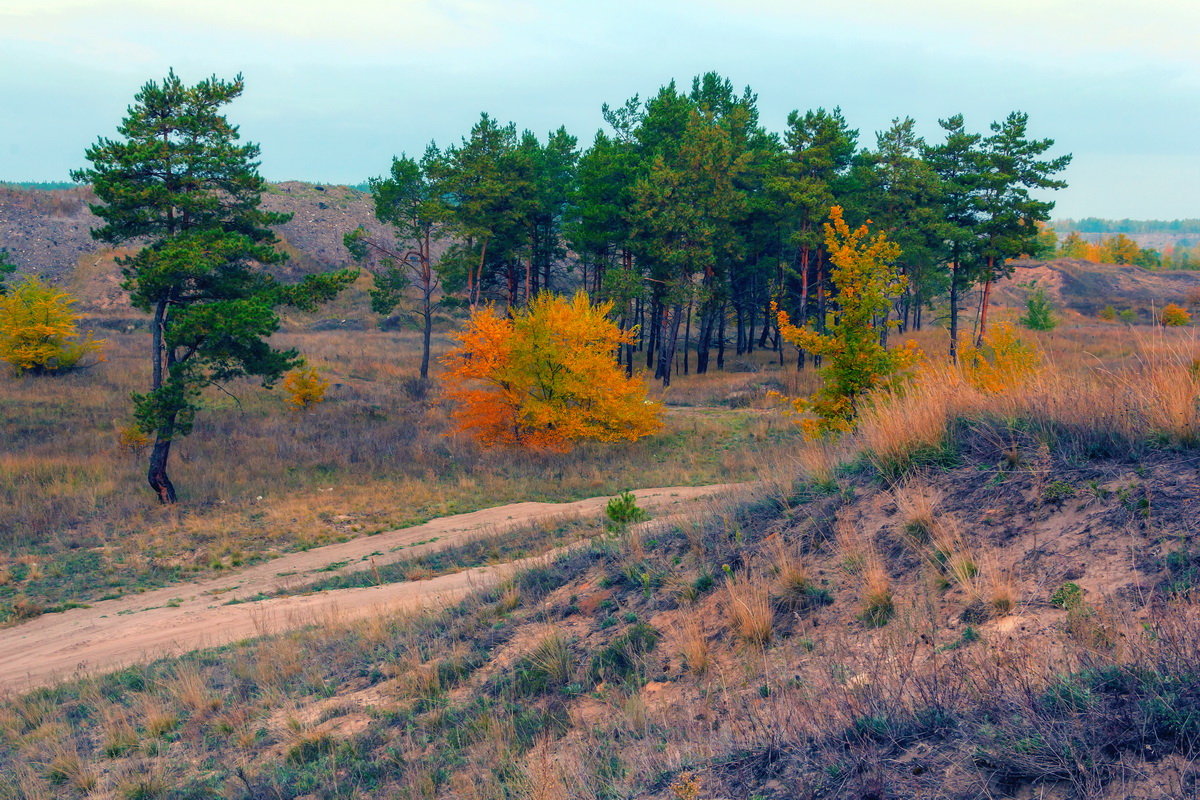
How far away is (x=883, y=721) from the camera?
344cm

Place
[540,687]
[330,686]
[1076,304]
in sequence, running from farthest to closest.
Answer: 1. [1076,304]
2. [330,686]
3. [540,687]

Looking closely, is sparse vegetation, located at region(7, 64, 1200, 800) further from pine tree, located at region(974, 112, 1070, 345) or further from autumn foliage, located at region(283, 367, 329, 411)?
pine tree, located at region(974, 112, 1070, 345)

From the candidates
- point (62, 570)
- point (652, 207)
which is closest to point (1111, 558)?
point (62, 570)

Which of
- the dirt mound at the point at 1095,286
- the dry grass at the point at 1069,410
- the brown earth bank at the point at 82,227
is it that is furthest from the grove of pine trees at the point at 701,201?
the dirt mound at the point at 1095,286

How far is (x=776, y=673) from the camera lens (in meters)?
4.74

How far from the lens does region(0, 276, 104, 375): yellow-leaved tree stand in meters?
30.9

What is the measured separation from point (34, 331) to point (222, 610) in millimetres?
27482

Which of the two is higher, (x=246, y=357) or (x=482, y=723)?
(x=246, y=357)

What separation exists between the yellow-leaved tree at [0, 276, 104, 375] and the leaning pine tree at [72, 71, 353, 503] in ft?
61.0

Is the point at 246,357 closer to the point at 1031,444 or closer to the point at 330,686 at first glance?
the point at 330,686

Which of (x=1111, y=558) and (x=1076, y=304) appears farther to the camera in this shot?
(x=1076, y=304)

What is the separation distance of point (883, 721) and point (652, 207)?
3295 centimetres

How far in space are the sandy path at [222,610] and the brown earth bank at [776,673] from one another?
5.04 feet

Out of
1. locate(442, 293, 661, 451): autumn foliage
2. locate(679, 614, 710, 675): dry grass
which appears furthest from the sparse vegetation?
locate(442, 293, 661, 451): autumn foliage
